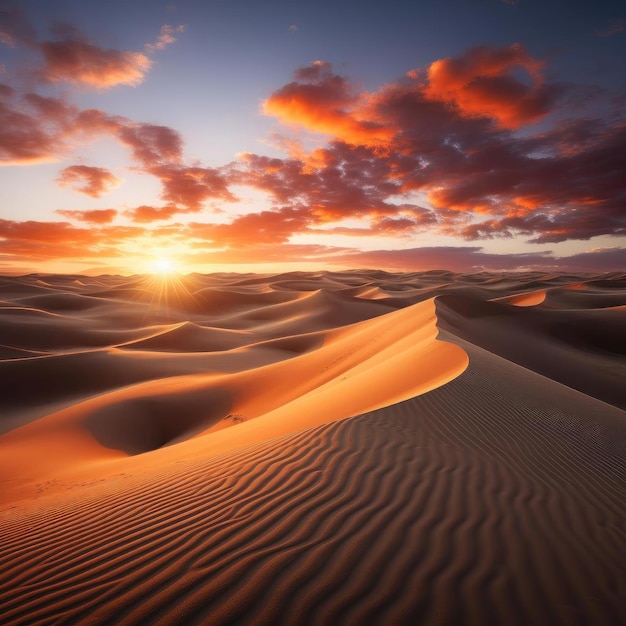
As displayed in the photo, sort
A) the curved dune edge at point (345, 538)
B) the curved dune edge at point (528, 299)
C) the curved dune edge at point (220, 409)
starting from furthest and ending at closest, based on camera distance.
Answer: the curved dune edge at point (528, 299) < the curved dune edge at point (220, 409) < the curved dune edge at point (345, 538)

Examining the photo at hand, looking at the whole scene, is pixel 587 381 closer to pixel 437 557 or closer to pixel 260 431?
pixel 260 431

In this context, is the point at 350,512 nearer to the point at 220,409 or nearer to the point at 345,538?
the point at 345,538

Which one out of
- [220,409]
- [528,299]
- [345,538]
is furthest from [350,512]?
[528,299]

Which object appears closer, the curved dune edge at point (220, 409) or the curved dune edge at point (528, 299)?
the curved dune edge at point (220, 409)

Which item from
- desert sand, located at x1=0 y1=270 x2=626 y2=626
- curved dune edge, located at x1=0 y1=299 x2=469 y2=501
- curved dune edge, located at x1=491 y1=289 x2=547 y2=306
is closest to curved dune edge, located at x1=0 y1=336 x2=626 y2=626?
desert sand, located at x1=0 y1=270 x2=626 y2=626

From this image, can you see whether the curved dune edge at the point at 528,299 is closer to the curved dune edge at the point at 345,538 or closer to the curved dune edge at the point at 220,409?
the curved dune edge at the point at 220,409

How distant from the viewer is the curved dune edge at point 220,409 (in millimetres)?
5664

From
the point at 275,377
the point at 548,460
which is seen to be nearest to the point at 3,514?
the point at 548,460

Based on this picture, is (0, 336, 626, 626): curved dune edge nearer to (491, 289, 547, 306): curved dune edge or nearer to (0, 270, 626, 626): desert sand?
(0, 270, 626, 626): desert sand

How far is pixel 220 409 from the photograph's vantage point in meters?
9.54

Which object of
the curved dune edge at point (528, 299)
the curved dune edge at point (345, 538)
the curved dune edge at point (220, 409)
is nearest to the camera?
the curved dune edge at point (345, 538)

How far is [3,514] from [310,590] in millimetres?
4083

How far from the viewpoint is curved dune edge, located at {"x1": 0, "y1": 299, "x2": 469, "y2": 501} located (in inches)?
223

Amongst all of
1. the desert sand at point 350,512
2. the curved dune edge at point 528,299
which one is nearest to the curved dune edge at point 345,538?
the desert sand at point 350,512
